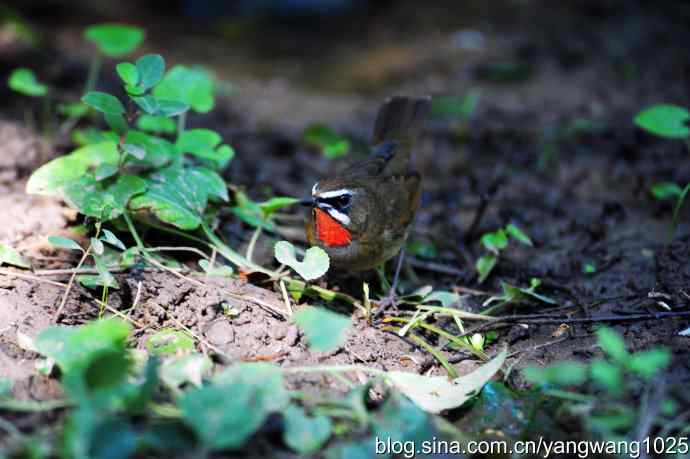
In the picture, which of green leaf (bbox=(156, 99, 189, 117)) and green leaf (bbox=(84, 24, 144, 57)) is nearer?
green leaf (bbox=(156, 99, 189, 117))

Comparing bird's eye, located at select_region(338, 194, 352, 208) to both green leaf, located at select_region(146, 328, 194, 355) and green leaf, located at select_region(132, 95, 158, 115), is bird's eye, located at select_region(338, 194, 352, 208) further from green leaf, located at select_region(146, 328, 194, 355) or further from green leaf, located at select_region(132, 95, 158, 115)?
green leaf, located at select_region(146, 328, 194, 355)

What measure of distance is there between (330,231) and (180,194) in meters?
0.97

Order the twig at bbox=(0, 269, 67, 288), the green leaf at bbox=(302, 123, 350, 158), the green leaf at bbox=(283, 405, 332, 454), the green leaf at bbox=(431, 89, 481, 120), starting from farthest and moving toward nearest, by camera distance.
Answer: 1. the green leaf at bbox=(431, 89, 481, 120)
2. the green leaf at bbox=(302, 123, 350, 158)
3. the twig at bbox=(0, 269, 67, 288)
4. the green leaf at bbox=(283, 405, 332, 454)

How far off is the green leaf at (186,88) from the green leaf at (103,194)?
2.74 feet

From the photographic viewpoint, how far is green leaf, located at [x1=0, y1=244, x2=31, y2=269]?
11.5ft

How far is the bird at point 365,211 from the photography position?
4312 millimetres

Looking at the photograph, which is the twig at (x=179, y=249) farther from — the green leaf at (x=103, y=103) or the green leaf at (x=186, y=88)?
the green leaf at (x=186, y=88)

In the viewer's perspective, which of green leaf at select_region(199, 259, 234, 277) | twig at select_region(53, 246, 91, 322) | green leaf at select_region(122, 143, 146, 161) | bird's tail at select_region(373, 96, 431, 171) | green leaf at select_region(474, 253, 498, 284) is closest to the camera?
twig at select_region(53, 246, 91, 322)

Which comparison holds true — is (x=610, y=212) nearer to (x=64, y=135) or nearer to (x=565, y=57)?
(x=565, y=57)

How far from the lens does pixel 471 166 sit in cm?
600

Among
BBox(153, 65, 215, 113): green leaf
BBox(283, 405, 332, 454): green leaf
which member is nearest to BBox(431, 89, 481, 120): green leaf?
BBox(153, 65, 215, 113): green leaf

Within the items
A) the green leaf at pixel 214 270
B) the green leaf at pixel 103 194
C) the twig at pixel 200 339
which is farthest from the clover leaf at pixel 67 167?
the twig at pixel 200 339

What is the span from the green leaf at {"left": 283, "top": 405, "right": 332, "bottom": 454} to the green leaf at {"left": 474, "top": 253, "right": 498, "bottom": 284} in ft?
7.33

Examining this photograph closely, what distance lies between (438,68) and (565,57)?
1423mm
